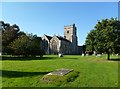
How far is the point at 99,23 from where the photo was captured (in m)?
44.3

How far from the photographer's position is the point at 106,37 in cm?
4078

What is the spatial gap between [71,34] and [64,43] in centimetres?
1075

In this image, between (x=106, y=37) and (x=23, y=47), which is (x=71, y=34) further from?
(x=106, y=37)

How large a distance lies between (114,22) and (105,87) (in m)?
32.3

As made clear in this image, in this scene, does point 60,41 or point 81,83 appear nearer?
point 81,83

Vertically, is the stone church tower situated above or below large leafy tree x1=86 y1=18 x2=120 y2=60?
above

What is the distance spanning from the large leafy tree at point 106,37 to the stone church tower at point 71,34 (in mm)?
105142

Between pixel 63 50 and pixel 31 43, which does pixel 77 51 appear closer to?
pixel 63 50

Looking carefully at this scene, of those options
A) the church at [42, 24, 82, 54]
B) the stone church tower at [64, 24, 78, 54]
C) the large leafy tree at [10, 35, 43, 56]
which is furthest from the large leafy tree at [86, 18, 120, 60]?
the stone church tower at [64, 24, 78, 54]

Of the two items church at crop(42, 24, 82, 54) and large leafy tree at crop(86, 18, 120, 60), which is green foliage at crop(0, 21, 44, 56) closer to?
large leafy tree at crop(86, 18, 120, 60)

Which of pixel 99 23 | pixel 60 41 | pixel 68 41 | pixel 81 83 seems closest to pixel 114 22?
pixel 99 23

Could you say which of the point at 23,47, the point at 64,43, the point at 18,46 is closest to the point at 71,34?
the point at 64,43

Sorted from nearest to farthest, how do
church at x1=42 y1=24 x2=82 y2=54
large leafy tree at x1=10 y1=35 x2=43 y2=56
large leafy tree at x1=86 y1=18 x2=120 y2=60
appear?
large leafy tree at x1=86 y1=18 x2=120 y2=60, large leafy tree at x1=10 y1=35 x2=43 y2=56, church at x1=42 y1=24 x2=82 y2=54

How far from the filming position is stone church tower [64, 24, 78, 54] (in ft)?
491
